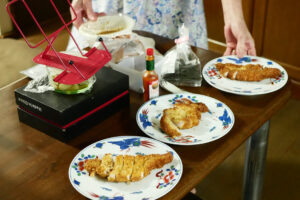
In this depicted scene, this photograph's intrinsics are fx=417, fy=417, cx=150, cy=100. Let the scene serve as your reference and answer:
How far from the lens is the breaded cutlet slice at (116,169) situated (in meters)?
1.00

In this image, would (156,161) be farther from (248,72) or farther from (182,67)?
(248,72)

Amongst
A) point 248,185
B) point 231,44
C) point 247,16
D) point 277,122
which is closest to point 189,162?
point 248,185

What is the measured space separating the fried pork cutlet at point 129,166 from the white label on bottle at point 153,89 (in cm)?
33

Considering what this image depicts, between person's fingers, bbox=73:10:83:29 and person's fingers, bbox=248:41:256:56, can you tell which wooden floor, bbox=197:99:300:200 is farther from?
person's fingers, bbox=73:10:83:29

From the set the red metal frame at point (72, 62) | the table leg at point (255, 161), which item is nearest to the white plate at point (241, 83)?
the table leg at point (255, 161)

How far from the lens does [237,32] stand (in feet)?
5.30

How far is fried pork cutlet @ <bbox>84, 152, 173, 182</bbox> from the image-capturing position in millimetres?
997

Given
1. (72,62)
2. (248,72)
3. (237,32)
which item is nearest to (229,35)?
(237,32)

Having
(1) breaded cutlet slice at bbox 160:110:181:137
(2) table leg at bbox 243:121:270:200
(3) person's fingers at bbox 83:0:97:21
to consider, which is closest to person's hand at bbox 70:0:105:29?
(3) person's fingers at bbox 83:0:97:21

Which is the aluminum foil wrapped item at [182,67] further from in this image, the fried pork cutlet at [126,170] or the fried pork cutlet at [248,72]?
the fried pork cutlet at [126,170]

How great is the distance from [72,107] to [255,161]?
73cm

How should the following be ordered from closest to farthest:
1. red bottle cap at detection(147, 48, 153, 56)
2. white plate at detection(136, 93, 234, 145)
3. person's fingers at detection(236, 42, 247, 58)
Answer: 1. white plate at detection(136, 93, 234, 145)
2. red bottle cap at detection(147, 48, 153, 56)
3. person's fingers at detection(236, 42, 247, 58)

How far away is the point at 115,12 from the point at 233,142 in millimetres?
1235

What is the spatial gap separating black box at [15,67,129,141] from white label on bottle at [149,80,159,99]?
0.26 feet
